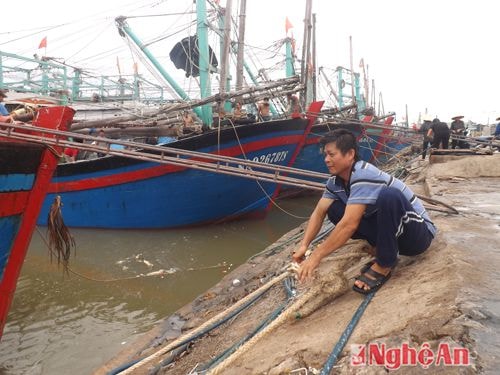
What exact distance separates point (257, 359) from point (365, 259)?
1.42 meters

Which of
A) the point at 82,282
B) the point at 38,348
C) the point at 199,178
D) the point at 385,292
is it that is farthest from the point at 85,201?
the point at 385,292

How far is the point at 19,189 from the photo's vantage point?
11.6 feet

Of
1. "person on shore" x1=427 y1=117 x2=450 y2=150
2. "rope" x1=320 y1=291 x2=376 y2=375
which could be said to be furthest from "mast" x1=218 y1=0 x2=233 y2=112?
"rope" x1=320 y1=291 x2=376 y2=375

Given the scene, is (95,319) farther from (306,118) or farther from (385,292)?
(306,118)

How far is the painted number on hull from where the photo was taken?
29.4ft

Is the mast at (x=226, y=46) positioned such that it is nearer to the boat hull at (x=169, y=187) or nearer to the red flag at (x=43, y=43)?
the boat hull at (x=169, y=187)

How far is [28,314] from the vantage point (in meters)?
4.90

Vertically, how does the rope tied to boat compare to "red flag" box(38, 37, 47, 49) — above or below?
below

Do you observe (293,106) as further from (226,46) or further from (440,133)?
(440,133)

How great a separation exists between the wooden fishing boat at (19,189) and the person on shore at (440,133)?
9.98 meters

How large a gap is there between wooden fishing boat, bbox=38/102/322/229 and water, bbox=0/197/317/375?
38 cm

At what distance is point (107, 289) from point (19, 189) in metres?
2.66

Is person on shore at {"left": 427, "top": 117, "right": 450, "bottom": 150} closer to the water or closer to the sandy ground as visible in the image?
the water

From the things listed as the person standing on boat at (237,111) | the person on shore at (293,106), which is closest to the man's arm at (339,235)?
the person on shore at (293,106)
